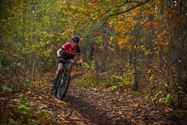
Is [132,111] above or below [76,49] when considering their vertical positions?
below

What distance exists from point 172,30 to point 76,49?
155 inches

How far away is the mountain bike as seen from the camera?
11.0m

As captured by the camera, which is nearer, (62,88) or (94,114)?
(94,114)

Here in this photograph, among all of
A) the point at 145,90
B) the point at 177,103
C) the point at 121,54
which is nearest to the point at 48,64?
the point at 121,54

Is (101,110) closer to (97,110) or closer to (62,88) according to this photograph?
(97,110)

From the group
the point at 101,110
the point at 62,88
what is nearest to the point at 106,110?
the point at 101,110

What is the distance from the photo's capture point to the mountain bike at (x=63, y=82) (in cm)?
1100

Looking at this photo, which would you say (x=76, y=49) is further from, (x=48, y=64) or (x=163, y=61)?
(x=48, y=64)

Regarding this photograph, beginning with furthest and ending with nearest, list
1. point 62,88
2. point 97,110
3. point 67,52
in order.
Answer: point 67,52, point 62,88, point 97,110

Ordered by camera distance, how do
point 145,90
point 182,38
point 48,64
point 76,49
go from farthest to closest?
point 48,64 < point 145,90 < point 76,49 < point 182,38

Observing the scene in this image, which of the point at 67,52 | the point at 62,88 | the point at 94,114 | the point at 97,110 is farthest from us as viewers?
the point at 67,52

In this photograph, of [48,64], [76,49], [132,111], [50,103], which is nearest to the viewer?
[50,103]

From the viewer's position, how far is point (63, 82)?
439 inches

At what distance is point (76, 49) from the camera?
11391 millimetres
